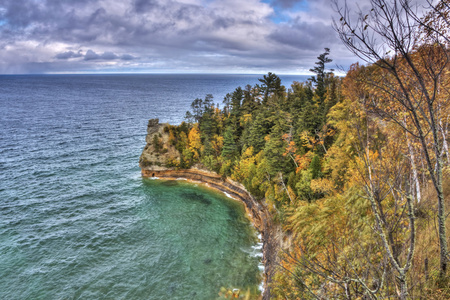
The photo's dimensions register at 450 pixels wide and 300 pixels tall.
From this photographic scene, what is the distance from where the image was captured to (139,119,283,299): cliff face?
105ft

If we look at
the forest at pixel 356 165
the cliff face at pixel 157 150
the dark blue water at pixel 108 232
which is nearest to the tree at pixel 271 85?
the forest at pixel 356 165

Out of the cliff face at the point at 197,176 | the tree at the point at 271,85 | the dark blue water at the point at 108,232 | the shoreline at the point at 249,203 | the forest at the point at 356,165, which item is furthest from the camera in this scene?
the tree at the point at 271,85

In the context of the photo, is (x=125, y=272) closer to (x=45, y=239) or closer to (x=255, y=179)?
(x=45, y=239)

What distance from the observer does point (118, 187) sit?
44.7 m

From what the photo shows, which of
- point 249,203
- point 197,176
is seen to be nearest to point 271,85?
point 197,176

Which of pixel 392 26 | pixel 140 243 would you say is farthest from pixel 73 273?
pixel 392 26

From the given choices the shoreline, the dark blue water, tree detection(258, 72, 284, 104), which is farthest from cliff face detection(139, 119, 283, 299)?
tree detection(258, 72, 284, 104)

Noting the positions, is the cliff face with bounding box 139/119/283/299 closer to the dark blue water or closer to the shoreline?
the shoreline

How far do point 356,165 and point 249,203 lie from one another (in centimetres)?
2409

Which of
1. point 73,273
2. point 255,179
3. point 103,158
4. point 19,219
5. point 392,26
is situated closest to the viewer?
point 392,26

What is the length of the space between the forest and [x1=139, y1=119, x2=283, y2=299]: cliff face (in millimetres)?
1464

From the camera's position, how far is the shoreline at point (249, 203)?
2469 centimetres

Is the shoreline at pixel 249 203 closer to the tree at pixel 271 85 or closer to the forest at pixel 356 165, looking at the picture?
the forest at pixel 356 165

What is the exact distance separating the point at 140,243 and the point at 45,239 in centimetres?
1236
